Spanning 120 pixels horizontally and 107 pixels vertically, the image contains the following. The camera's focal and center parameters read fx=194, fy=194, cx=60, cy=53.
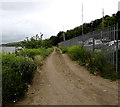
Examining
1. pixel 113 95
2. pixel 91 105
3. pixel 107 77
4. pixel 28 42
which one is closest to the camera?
pixel 91 105

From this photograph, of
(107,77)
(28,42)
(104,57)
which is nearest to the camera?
(107,77)

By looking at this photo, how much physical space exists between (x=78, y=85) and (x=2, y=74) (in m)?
3.22

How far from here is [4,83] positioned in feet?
18.5

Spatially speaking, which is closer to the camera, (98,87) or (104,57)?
(98,87)

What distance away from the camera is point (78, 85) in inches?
308

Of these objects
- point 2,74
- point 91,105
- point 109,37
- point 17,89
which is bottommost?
point 91,105

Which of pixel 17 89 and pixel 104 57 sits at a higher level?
pixel 104 57

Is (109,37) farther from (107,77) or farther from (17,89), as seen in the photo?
(17,89)

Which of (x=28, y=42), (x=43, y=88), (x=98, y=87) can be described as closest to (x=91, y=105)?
(x=98, y=87)

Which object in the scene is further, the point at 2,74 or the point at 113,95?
the point at 113,95

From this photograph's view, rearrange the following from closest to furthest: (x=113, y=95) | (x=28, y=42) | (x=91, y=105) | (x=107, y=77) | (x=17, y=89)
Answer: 1. (x=91, y=105)
2. (x=17, y=89)
3. (x=113, y=95)
4. (x=107, y=77)
5. (x=28, y=42)

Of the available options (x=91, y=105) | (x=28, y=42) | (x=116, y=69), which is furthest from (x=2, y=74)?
(x=28, y=42)

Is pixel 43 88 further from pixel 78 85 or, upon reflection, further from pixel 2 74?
pixel 2 74

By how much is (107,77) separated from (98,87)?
1704mm
